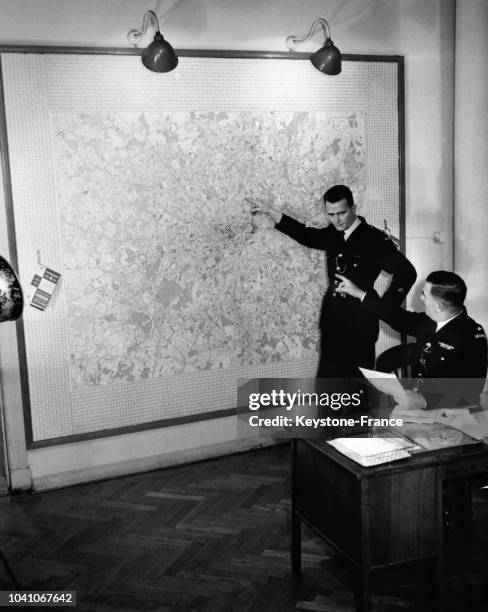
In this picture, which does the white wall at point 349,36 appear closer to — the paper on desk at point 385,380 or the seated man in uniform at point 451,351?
the seated man in uniform at point 451,351

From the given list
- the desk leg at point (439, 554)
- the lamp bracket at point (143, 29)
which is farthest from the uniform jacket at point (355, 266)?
the desk leg at point (439, 554)

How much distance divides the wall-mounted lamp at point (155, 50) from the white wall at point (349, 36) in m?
0.07

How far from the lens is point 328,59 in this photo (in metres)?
4.86

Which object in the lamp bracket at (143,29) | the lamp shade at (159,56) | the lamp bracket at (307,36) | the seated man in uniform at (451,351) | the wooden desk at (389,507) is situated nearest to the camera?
the wooden desk at (389,507)

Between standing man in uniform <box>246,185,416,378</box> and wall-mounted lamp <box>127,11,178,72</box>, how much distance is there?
1114mm

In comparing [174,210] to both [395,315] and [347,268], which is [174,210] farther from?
[395,315]

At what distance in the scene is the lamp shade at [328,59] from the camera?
15.9 feet

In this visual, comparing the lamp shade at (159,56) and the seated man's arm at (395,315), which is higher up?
the lamp shade at (159,56)

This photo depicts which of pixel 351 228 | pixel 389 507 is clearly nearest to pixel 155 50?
pixel 351 228

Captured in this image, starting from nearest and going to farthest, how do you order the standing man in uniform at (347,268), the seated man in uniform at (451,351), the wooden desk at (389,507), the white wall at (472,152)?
1. the wooden desk at (389,507)
2. the seated man in uniform at (451,351)
3. the standing man in uniform at (347,268)
4. the white wall at (472,152)

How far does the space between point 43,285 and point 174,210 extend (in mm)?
1038

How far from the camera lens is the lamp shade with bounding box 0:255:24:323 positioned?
313 centimetres

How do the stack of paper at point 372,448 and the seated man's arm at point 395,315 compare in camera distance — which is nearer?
the stack of paper at point 372,448

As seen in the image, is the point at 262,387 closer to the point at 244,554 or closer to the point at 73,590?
the point at 244,554
